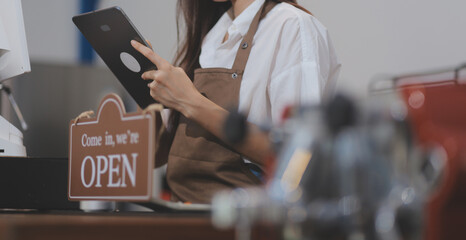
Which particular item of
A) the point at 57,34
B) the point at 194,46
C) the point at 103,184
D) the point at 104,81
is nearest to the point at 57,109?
the point at 104,81

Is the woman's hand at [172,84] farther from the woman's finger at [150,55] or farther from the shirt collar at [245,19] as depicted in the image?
the shirt collar at [245,19]

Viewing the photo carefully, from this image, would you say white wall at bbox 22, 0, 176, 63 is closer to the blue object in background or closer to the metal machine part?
the blue object in background

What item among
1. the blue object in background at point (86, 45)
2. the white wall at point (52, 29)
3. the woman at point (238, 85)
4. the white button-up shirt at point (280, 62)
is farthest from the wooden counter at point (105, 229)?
the blue object in background at point (86, 45)

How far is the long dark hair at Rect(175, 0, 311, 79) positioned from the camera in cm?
152

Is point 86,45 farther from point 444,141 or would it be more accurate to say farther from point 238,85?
point 444,141

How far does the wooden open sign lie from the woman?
24 cm

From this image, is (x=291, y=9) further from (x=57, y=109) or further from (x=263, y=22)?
(x=57, y=109)

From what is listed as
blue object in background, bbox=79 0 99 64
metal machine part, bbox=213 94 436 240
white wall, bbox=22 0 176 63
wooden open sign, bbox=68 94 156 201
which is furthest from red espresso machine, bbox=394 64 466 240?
blue object in background, bbox=79 0 99 64

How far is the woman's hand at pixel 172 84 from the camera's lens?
122cm

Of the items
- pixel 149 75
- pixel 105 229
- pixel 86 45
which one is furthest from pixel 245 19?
pixel 86 45

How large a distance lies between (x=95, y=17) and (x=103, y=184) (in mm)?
445

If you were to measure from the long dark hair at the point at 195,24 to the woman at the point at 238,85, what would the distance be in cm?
6

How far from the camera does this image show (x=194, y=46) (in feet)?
5.03

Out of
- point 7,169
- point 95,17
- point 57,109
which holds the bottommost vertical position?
point 57,109
